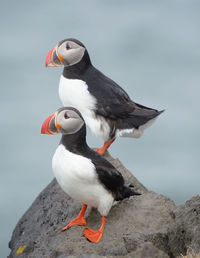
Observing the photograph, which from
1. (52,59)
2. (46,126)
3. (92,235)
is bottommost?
(92,235)

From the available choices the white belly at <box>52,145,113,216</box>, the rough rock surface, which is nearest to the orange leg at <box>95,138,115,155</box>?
the rough rock surface

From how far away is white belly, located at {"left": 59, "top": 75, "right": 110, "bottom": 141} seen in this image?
30.5 feet

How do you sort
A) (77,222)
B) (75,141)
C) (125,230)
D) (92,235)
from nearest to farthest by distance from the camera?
(75,141) < (92,235) < (125,230) < (77,222)

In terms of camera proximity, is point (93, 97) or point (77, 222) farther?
point (93, 97)

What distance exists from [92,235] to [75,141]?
1181mm

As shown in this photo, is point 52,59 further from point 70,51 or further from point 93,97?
point 93,97

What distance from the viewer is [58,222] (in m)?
9.35

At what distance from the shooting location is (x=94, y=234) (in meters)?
8.25

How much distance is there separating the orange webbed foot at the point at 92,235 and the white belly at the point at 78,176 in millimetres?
381

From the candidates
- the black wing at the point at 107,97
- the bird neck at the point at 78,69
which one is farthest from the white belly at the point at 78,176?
the bird neck at the point at 78,69

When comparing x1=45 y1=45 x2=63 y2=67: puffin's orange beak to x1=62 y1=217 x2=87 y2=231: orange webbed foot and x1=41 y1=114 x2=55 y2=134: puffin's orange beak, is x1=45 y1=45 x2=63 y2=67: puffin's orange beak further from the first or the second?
x1=62 y1=217 x2=87 y2=231: orange webbed foot

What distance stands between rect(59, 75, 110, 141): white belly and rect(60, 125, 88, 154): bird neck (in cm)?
128

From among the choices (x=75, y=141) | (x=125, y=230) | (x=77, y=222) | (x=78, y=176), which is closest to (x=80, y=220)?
(x=77, y=222)

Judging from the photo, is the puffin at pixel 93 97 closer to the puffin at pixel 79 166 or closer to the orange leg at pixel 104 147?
the orange leg at pixel 104 147
